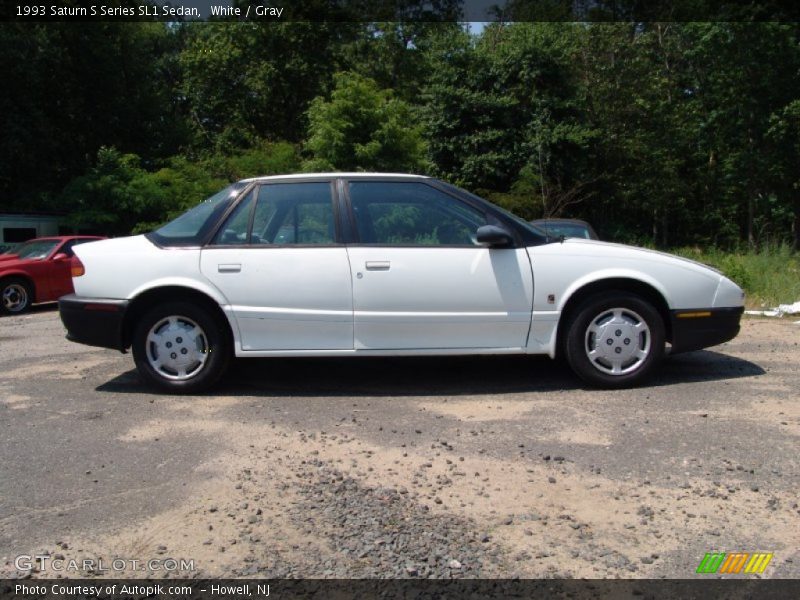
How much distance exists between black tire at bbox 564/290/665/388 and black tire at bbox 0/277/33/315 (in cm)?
1107

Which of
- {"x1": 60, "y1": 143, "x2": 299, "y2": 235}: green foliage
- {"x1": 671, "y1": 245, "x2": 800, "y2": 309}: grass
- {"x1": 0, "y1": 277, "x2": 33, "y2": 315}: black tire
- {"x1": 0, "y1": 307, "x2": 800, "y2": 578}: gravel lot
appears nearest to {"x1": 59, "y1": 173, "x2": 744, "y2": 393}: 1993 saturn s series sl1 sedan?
{"x1": 0, "y1": 307, "x2": 800, "y2": 578}: gravel lot

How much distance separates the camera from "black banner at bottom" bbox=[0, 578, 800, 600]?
2738 millimetres

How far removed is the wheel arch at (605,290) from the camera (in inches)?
220

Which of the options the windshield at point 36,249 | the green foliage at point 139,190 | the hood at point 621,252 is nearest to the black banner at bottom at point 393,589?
the hood at point 621,252

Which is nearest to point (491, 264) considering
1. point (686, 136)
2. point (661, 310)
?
point (661, 310)

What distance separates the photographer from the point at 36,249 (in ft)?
45.6

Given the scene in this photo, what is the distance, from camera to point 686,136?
106 ft

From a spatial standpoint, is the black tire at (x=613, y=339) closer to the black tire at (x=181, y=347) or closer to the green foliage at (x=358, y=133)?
the black tire at (x=181, y=347)

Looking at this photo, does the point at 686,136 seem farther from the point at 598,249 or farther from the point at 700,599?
the point at 700,599

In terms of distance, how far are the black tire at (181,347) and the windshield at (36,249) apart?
929cm

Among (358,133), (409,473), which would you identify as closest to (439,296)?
(409,473)

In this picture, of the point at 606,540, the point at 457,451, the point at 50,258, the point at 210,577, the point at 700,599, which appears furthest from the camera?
the point at 50,258

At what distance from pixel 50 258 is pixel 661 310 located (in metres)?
11.7

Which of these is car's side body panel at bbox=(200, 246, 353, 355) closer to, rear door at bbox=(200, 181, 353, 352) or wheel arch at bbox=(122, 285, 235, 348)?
rear door at bbox=(200, 181, 353, 352)
